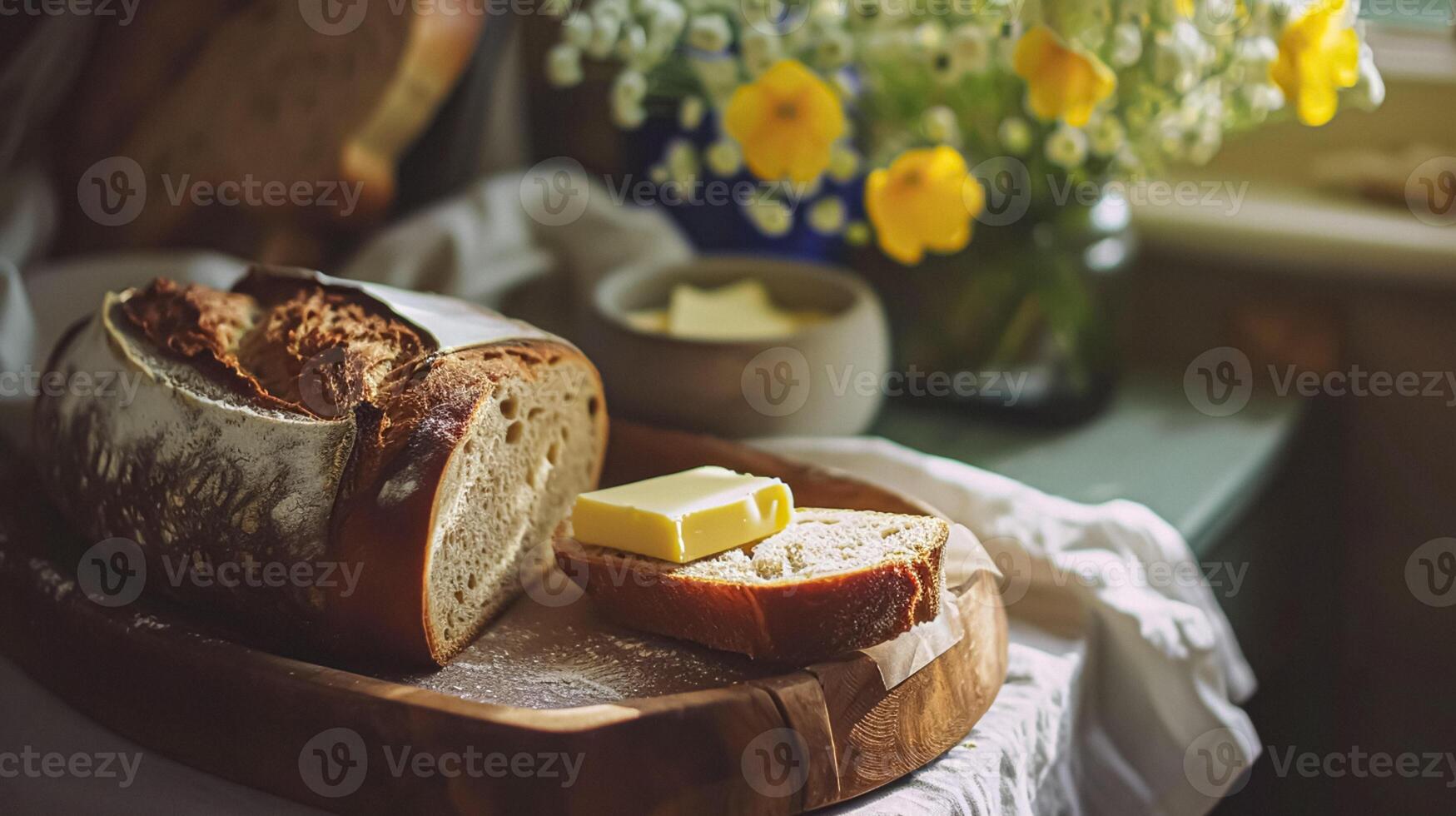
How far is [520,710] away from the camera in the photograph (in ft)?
2.29

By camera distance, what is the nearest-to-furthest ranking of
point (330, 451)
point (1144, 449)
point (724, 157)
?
1. point (330, 451)
2. point (724, 157)
3. point (1144, 449)

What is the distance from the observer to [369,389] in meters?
0.84

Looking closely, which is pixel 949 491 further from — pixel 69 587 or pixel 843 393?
pixel 69 587

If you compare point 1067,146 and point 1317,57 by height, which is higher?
point 1317,57

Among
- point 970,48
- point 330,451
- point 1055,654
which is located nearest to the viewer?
point 330,451

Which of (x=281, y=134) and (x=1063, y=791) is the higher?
(x=281, y=134)

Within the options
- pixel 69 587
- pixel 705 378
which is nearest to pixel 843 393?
pixel 705 378

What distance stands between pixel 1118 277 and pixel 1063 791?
66cm

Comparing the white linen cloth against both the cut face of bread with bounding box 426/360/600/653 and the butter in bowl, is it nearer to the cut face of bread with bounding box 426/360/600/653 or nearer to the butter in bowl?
the butter in bowl

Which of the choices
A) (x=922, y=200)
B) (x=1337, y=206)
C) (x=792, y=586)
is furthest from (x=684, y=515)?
(x=1337, y=206)

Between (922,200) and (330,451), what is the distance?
0.59 metres

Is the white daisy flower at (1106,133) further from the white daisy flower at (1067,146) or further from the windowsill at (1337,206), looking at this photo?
the windowsill at (1337,206)

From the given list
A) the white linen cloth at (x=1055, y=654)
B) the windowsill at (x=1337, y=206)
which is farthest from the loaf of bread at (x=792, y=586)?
the windowsill at (x=1337, y=206)

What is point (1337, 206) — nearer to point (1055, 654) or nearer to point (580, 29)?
point (1055, 654)
